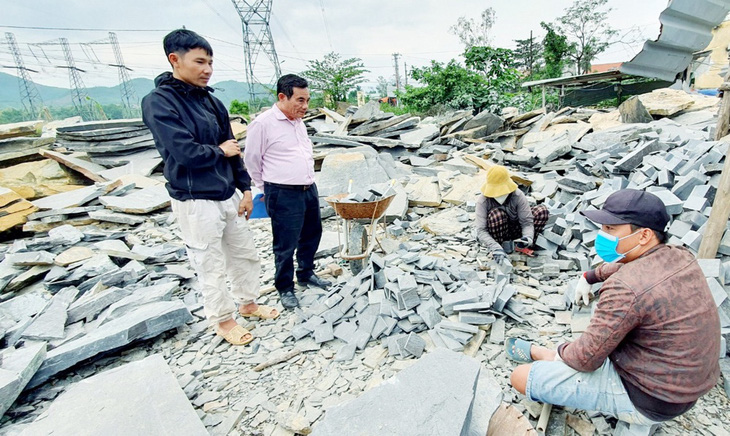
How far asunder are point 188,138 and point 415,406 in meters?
2.35

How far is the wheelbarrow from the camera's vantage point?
392 centimetres

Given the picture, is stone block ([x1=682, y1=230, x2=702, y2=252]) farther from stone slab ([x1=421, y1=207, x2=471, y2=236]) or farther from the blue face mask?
stone slab ([x1=421, y1=207, x2=471, y2=236])

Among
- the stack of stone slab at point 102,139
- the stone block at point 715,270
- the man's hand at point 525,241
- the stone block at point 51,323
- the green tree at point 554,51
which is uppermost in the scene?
the green tree at point 554,51

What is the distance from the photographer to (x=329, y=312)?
347 cm

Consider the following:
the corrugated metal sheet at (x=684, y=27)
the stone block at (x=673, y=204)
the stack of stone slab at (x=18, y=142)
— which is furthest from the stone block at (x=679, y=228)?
the stack of stone slab at (x=18, y=142)

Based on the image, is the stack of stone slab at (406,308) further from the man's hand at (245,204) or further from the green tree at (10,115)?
the green tree at (10,115)

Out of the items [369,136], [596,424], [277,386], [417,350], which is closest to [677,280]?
[596,424]

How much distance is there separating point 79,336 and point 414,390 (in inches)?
126

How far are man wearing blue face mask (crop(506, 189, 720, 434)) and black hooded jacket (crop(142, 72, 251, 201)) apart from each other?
8.80 ft

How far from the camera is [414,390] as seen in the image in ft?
6.43

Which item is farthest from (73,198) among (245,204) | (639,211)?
(639,211)

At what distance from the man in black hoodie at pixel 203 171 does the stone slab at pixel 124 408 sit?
0.77 meters

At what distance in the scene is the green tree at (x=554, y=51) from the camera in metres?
24.3

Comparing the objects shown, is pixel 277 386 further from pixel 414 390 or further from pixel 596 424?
pixel 596 424
